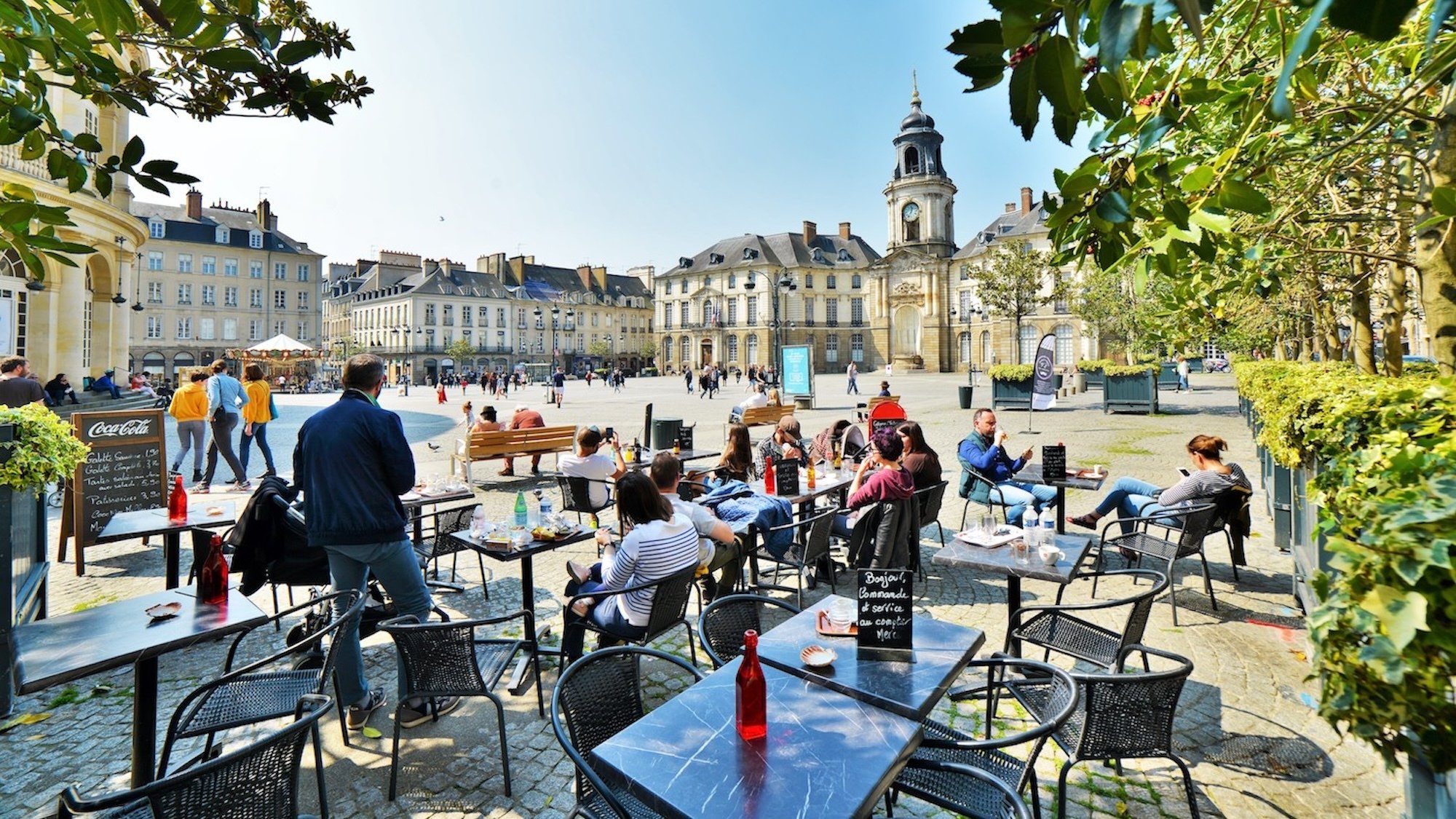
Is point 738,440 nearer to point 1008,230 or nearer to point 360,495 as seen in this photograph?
point 360,495

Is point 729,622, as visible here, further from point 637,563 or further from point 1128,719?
point 1128,719

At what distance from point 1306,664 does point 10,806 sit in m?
7.28

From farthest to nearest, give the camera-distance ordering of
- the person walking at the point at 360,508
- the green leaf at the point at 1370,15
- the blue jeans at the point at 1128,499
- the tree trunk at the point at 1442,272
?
1. the blue jeans at the point at 1128,499
2. the tree trunk at the point at 1442,272
3. the person walking at the point at 360,508
4. the green leaf at the point at 1370,15

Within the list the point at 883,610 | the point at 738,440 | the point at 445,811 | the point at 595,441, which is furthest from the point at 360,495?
the point at 738,440

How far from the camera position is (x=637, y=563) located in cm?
415

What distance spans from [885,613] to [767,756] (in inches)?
39.2

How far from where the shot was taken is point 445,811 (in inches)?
127

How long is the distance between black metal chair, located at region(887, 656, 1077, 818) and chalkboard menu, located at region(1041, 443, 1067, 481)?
4.20 m

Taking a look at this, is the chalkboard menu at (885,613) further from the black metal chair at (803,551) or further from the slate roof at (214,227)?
the slate roof at (214,227)

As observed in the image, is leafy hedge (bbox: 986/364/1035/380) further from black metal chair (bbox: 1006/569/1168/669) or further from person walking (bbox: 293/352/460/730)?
person walking (bbox: 293/352/460/730)

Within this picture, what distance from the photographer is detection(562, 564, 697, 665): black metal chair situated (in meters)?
4.02

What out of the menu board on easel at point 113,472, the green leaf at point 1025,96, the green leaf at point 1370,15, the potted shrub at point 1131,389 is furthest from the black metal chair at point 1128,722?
the potted shrub at point 1131,389

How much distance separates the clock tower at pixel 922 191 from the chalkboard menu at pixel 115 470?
58052 millimetres

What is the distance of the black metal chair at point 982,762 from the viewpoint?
251 centimetres
